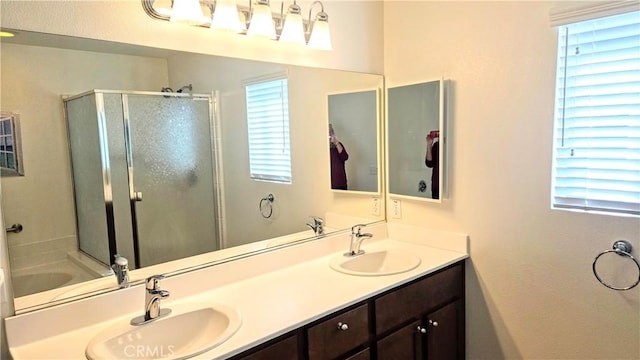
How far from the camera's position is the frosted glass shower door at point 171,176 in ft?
5.29

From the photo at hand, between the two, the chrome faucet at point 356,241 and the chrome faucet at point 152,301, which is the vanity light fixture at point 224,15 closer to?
the chrome faucet at point 152,301

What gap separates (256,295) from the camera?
1.65 meters

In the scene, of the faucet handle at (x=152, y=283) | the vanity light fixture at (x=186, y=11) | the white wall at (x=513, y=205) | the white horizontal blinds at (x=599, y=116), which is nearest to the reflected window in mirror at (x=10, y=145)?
the faucet handle at (x=152, y=283)

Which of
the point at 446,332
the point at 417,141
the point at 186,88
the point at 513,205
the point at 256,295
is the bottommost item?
the point at 446,332

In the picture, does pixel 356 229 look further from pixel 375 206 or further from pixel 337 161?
pixel 337 161

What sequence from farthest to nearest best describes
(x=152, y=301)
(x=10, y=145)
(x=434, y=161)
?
(x=434, y=161) → (x=152, y=301) → (x=10, y=145)

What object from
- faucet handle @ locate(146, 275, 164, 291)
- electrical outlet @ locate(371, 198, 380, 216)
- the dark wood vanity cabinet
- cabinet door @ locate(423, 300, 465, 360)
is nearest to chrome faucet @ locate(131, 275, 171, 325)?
faucet handle @ locate(146, 275, 164, 291)

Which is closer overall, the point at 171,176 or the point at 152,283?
the point at 152,283

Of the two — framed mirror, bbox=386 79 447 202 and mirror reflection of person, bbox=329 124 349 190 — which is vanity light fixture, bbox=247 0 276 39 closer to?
mirror reflection of person, bbox=329 124 349 190

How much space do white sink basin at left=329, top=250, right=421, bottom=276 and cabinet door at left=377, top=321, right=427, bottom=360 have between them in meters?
0.28

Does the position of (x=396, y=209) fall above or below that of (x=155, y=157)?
below

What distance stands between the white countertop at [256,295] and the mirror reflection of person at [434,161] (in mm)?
245

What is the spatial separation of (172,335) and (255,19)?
1293 millimetres

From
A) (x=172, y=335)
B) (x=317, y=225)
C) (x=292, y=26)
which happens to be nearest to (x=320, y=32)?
(x=292, y=26)
